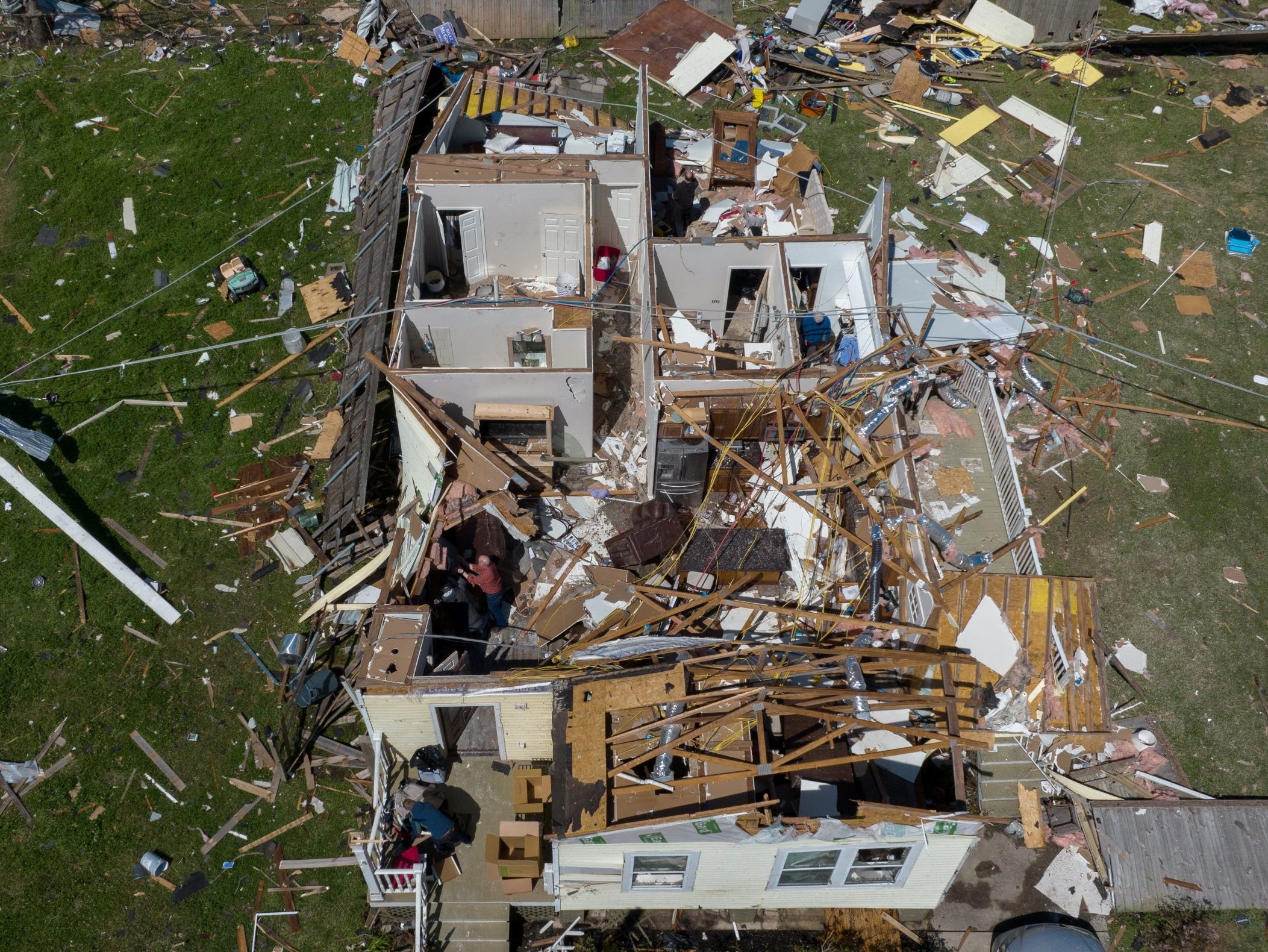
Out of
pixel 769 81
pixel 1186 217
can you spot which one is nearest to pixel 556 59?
pixel 769 81

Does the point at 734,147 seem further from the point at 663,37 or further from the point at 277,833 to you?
the point at 277,833

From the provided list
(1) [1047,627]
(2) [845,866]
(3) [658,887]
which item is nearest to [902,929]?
(2) [845,866]

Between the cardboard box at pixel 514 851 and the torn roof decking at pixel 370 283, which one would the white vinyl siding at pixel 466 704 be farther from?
the torn roof decking at pixel 370 283

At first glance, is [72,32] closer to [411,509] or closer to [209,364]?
[209,364]

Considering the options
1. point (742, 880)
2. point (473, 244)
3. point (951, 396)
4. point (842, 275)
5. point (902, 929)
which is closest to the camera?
point (742, 880)

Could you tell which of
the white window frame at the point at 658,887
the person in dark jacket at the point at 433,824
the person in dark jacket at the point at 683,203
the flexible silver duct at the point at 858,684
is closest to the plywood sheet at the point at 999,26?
the person in dark jacket at the point at 683,203

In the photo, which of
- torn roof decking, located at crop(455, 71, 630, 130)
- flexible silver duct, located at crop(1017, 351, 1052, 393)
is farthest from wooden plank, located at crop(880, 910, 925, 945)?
torn roof decking, located at crop(455, 71, 630, 130)
